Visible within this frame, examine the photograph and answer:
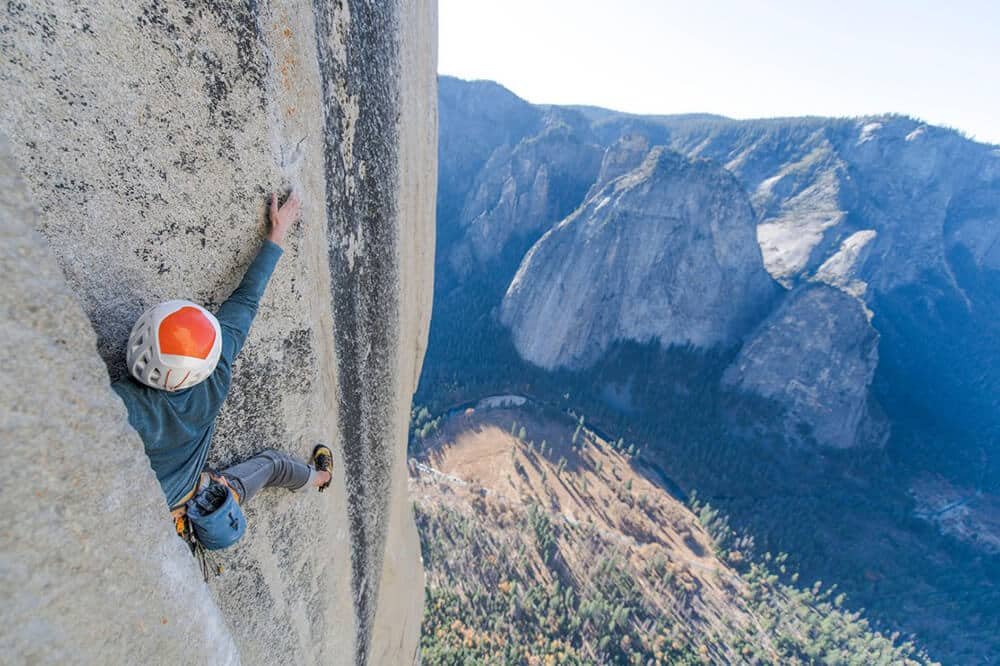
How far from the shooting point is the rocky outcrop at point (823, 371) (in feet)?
109

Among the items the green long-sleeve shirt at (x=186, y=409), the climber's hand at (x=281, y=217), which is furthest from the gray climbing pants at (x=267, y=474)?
the climber's hand at (x=281, y=217)

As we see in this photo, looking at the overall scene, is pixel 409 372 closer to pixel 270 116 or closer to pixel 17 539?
pixel 270 116

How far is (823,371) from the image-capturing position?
3378cm

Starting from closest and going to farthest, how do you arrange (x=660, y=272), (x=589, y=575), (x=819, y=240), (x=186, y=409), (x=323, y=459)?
(x=186, y=409)
(x=323, y=459)
(x=589, y=575)
(x=660, y=272)
(x=819, y=240)

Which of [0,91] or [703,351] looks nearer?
[0,91]

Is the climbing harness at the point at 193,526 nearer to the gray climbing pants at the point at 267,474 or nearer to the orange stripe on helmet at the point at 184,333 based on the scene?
the gray climbing pants at the point at 267,474

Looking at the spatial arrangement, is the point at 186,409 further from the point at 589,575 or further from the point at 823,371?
the point at 823,371

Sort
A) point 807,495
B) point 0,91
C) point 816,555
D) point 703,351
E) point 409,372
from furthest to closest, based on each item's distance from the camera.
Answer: point 703,351, point 807,495, point 816,555, point 409,372, point 0,91

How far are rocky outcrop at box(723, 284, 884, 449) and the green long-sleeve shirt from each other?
131 feet

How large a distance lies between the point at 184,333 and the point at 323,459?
194cm

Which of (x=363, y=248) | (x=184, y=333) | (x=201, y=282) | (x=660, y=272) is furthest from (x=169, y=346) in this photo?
(x=660, y=272)

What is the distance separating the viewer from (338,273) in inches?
145

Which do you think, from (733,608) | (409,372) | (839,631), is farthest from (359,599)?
(839,631)

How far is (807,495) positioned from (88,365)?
38.1 m
